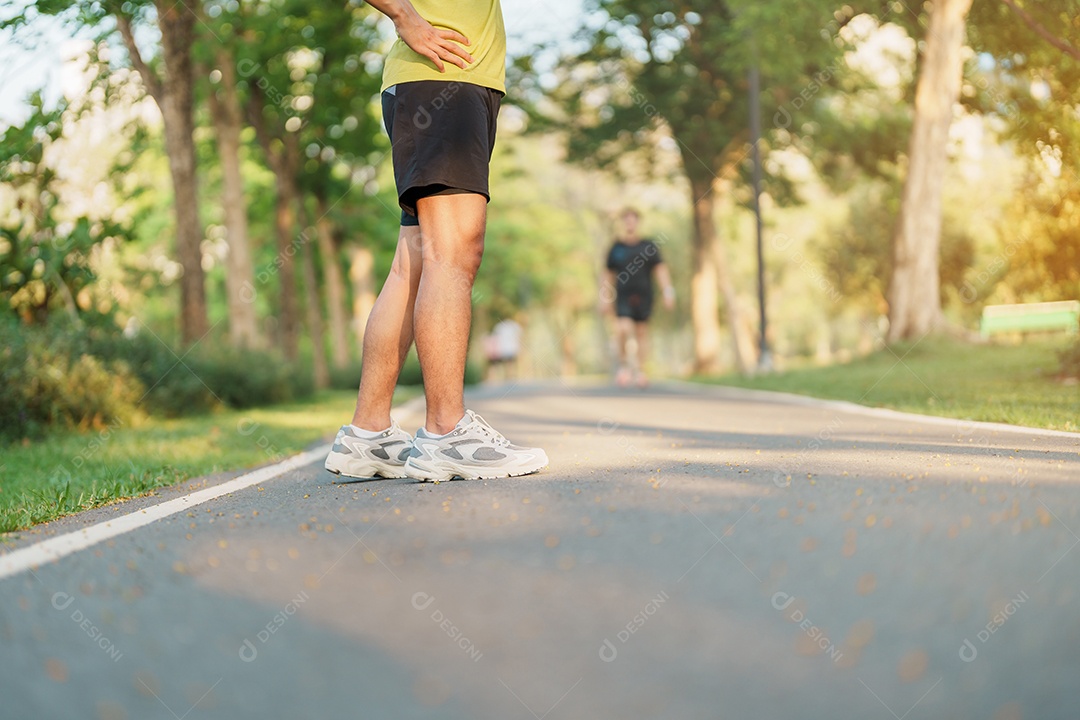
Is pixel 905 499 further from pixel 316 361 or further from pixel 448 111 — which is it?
pixel 316 361

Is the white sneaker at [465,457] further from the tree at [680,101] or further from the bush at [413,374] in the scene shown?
the bush at [413,374]

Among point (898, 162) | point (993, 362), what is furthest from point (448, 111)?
point (898, 162)

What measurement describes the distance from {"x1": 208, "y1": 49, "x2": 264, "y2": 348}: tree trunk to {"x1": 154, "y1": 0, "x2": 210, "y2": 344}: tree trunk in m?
2.51

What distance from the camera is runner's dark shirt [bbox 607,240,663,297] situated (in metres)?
15.9

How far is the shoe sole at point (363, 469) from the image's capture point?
434 cm

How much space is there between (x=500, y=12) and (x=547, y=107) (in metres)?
23.4

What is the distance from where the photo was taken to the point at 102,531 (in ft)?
11.0

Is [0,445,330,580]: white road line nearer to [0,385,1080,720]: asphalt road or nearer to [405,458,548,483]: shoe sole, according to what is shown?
[0,385,1080,720]: asphalt road

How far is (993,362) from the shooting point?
12461 mm

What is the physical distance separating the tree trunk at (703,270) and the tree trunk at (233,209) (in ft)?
40.3

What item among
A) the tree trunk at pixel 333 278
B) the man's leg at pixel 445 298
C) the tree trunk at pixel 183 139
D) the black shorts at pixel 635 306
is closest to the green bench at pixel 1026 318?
the black shorts at pixel 635 306

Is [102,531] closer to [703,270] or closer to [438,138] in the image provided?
[438,138]

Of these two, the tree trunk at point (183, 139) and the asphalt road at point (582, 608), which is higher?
the tree trunk at point (183, 139)

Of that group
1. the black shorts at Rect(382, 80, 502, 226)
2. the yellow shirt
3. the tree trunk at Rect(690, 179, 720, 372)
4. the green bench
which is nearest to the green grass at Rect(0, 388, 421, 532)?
the black shorts at Rect(382, 80, 502, 226)
